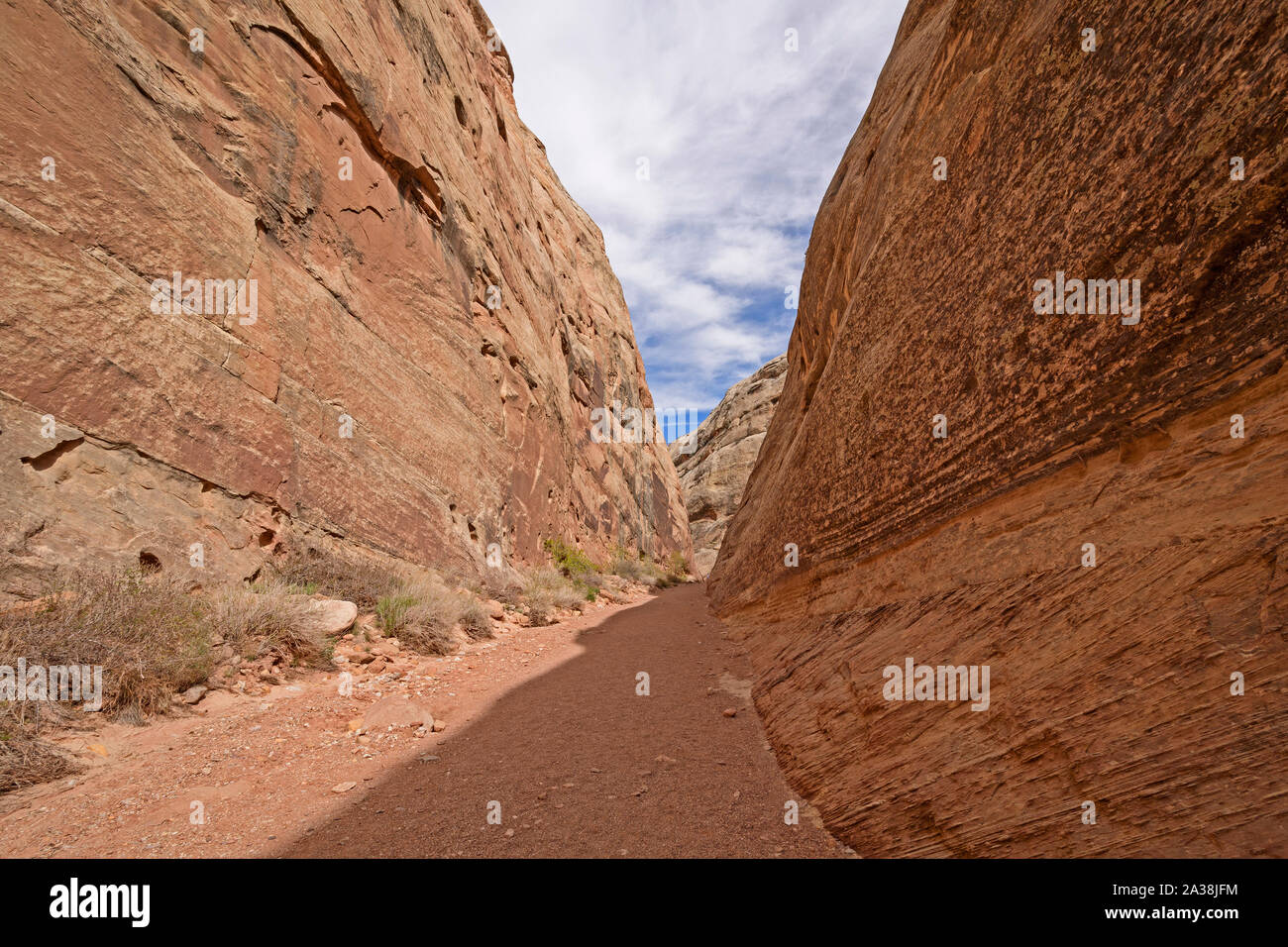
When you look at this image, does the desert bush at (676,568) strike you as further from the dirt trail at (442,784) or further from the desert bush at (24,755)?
the desert bush at (24,755)

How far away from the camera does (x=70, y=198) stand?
5691 millimetres

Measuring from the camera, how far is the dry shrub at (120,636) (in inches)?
158

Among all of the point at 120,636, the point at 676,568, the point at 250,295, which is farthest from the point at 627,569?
the point at 120,636

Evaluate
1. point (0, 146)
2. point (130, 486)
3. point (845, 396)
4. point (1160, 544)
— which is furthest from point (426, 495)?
point (1160, 544)

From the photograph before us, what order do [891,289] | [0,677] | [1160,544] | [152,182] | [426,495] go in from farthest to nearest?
[426,495]
[152,182]
[891,289]
[0,677]
[1160,544]

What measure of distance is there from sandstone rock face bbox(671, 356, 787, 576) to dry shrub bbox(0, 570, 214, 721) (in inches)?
1713

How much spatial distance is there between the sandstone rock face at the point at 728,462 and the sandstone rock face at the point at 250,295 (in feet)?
119

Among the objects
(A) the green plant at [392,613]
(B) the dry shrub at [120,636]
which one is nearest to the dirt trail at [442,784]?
(B) the dry shrub at [120,636]

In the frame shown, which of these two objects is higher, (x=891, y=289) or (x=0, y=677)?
(x=891, y=289)

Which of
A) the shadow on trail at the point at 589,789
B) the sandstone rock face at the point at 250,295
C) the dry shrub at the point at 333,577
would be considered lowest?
the shadow on trail at the point at 589,789

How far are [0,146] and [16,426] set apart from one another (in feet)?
9.35

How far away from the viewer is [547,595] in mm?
11328

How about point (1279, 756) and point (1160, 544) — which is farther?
point (1160, 544)

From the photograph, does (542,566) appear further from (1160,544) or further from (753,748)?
(1160,544)
